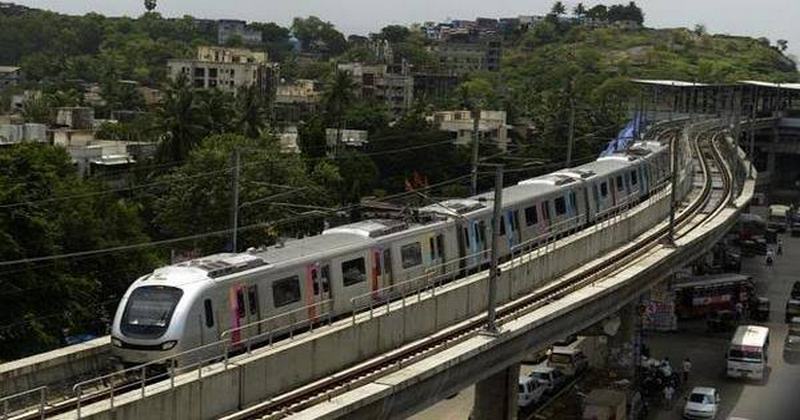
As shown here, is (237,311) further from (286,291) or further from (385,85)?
(385,85)

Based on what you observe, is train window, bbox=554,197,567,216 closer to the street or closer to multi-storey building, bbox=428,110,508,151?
the street

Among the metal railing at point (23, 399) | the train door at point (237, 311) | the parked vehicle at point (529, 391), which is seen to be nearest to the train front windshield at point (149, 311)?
the train door at point (237, 311)

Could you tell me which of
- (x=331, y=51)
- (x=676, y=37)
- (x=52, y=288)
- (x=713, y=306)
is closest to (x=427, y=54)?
(x=331, y=51)

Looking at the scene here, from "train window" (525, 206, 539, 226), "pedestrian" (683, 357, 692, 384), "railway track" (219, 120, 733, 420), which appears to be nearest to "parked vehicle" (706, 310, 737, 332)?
"railway track" (219, 120, 733, 420)

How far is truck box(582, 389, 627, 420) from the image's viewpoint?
2384cm

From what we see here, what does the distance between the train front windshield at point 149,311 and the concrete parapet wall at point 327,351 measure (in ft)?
4.95

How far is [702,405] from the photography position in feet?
85.9

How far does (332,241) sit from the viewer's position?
1767 centimetres

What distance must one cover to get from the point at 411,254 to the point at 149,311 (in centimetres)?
632

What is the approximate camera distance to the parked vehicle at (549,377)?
27.5 m

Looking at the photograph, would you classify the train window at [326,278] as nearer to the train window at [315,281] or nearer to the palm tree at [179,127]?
the train window at [315,281]

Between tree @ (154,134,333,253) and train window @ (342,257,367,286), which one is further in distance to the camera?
tree @ (154,134,333,253)

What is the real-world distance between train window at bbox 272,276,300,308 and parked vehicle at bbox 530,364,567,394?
12826mm

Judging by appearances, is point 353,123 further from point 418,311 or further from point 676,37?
point 676,37
